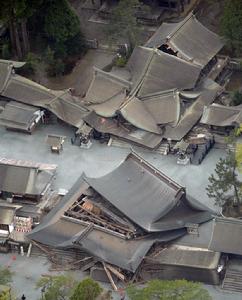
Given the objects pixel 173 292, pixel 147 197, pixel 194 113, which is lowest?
pixel 173 292

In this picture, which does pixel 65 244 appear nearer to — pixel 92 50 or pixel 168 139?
pixel 168 139

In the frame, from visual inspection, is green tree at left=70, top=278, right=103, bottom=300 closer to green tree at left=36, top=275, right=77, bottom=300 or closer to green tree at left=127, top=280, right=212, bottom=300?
green tree at left=36, top=275, right=77, bottom=300

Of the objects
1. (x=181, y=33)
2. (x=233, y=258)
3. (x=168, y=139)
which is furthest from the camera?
(x=181, y=33)

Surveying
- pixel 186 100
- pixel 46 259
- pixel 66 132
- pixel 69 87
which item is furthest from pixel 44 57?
pixel 46 259

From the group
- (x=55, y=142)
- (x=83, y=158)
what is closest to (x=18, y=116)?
(x=55, y=142)

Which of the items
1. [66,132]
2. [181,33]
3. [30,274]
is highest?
[181,33]

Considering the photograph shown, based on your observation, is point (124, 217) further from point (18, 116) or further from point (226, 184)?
point (18, 116)
